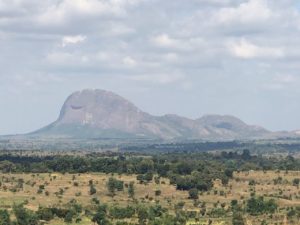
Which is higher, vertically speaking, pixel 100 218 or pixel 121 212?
pixel 121 212

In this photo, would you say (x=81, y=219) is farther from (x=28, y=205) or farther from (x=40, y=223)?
(x=28, y=205)

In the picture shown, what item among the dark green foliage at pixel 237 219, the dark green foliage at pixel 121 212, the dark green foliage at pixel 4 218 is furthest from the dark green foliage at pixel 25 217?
the dark green foliage at pixel 237 219

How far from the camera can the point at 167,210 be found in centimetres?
18825

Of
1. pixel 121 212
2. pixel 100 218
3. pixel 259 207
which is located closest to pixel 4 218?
pixel 100 218

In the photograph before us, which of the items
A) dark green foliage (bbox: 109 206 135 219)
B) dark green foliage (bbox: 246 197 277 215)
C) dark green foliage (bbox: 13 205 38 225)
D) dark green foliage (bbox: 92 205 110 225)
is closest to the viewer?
dark green foliage (bbox: 13 205 38 225)

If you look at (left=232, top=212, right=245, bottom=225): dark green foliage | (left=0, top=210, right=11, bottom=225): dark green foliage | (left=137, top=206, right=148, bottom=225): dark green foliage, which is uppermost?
(left=0, top=210, right=11, bottom=225): dark green foliage

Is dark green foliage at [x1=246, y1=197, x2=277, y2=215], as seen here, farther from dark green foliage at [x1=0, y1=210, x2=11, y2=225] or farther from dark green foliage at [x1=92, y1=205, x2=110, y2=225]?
dark green foliage at [x1=0, y1=210, x2=11, y2=225]

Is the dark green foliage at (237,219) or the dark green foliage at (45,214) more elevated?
the dark green foliage at (45,214)

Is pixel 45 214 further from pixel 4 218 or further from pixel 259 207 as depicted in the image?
pixel 259 207

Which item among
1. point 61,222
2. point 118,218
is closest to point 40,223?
point 61,222

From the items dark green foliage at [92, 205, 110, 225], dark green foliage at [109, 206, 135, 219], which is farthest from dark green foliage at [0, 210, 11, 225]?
dark green foliage at [109, 206, 135, 219]

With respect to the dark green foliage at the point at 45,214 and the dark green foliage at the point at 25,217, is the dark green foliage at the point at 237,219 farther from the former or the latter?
the dark green foliage at the point at 25,217

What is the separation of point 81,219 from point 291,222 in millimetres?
57265

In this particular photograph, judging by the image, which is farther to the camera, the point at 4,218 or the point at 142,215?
the point at 142,215
